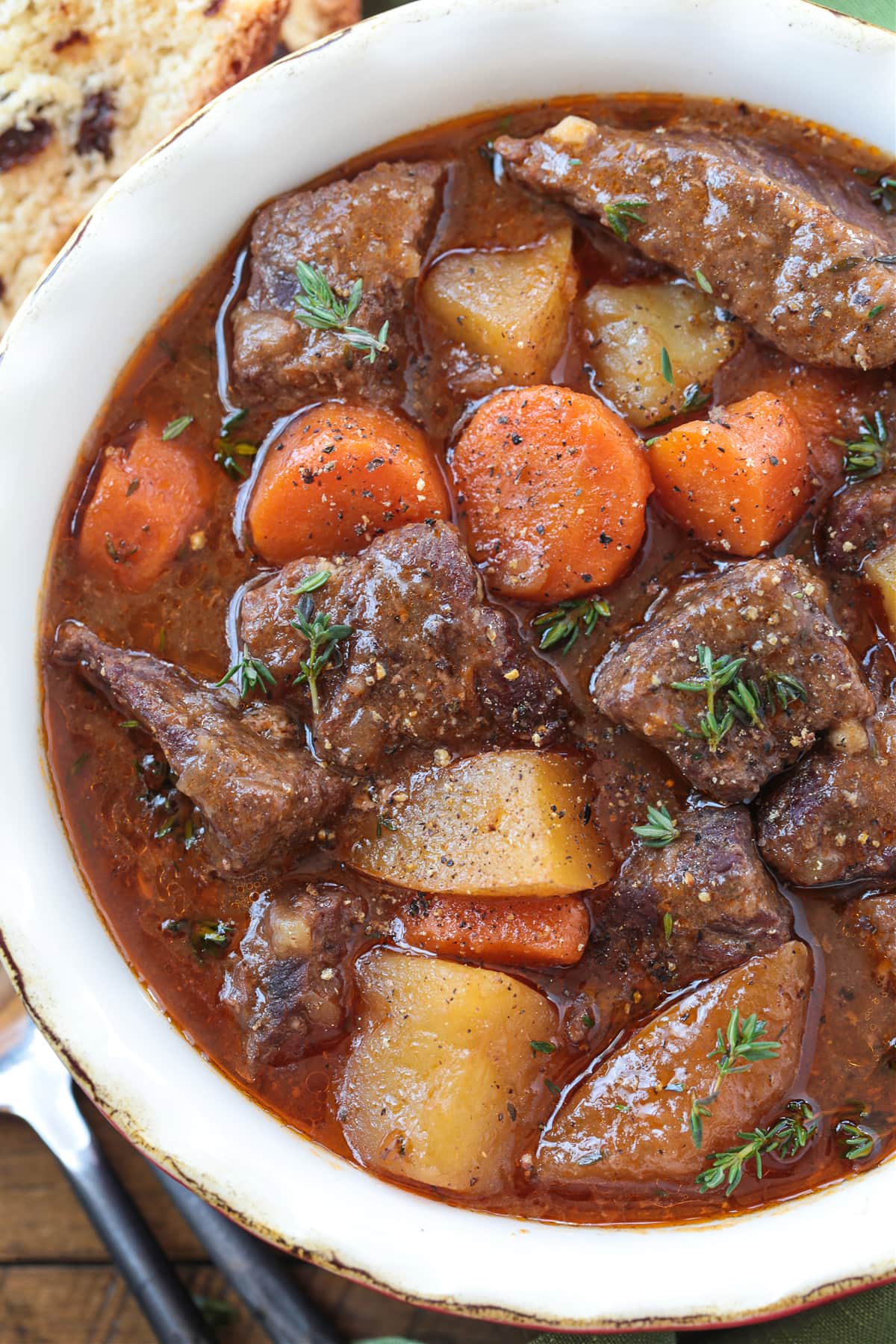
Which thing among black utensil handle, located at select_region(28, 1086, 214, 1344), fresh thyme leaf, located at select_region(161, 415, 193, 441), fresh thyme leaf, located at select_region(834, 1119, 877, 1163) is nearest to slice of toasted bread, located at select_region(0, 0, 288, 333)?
fresh thyme leaf, located at select_region(161, 415, 193, 441)

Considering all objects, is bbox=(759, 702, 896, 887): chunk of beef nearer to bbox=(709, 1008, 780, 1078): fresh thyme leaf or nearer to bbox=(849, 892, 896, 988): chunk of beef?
bbox=(849, 892, 896, 988): chunk of beef

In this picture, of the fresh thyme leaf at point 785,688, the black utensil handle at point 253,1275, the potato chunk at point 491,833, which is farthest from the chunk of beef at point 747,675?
the black utensil handle at point 253,1275

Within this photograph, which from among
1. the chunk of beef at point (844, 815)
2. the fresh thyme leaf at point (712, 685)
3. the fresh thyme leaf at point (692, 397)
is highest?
the fresh thyme leaf at point (692, 397)

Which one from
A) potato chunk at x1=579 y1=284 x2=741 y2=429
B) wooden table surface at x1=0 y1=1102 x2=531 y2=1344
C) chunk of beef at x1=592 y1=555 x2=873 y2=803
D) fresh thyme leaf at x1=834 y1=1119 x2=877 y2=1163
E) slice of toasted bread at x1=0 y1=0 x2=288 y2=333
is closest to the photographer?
chunk of beef at x1=592 y1=555 x2=873 y2=803

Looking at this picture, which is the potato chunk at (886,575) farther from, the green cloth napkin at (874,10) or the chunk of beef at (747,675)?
the green cloth napkin at (874,10)

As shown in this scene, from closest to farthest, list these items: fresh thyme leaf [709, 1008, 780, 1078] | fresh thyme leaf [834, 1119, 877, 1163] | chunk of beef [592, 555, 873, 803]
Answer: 1. fresh thyme leaf [709, 1008, 780, 1078]
2. chunk of beef [592, 555, 873, 803]
3. fresh thyme leaf [834, 1119, 877, 1163]

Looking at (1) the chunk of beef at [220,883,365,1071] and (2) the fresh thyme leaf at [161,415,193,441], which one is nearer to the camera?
(1) the chunk of beef at [220,883,365,1071]

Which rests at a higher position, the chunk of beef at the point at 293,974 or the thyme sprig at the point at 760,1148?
the chunk of beef at the point at 293,974
